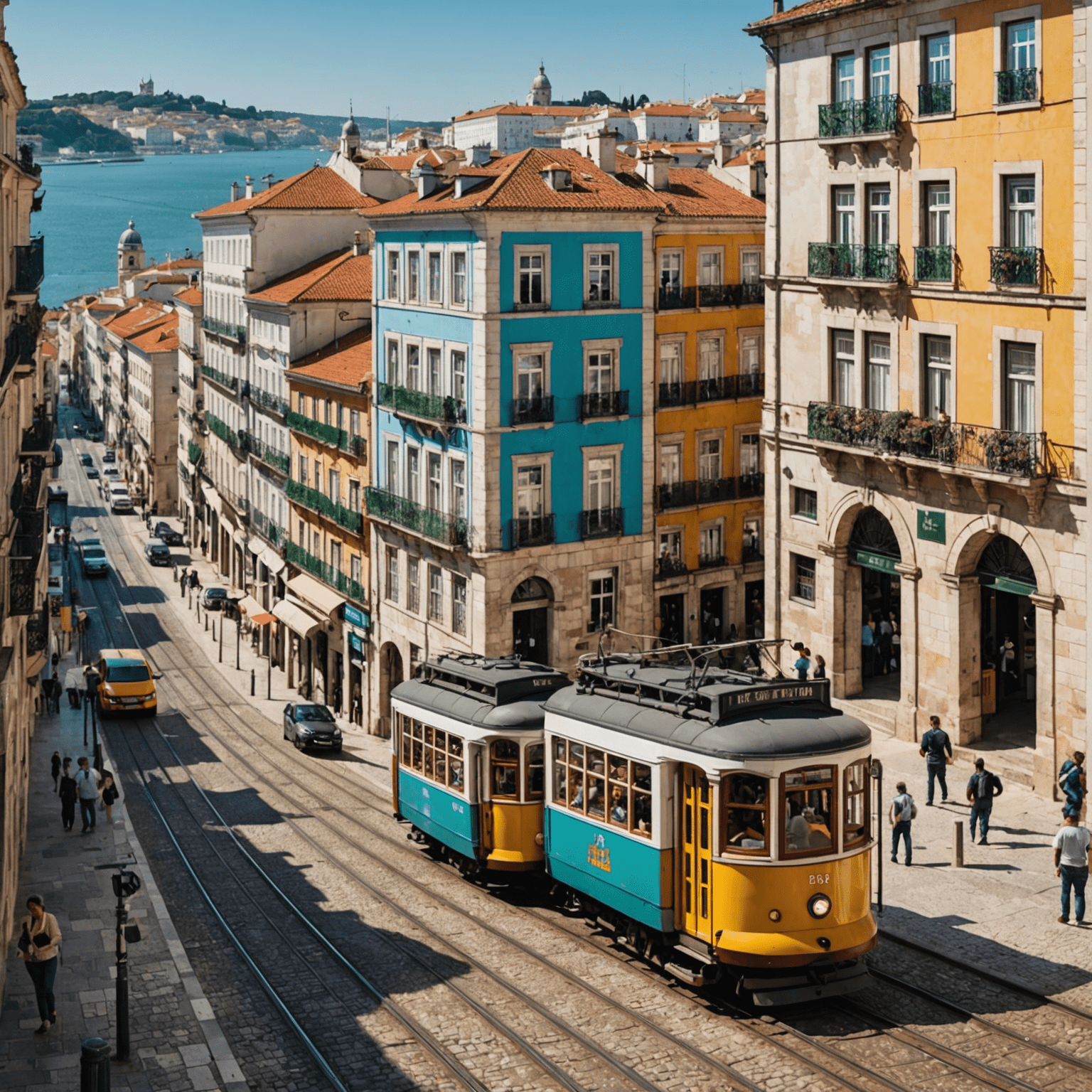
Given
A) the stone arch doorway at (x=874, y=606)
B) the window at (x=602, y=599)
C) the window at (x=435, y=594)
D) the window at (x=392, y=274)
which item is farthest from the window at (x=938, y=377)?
the window at (x=392, y=274)

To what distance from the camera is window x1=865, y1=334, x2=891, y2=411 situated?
35.8 meters

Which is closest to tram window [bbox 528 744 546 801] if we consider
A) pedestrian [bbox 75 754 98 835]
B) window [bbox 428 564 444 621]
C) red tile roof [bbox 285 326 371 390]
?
pedestrian [bbox 75 754 98 835]

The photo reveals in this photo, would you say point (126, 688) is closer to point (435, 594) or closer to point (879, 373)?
point (435, 594)

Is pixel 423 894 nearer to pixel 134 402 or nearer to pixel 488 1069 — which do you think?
pixel 488 1069

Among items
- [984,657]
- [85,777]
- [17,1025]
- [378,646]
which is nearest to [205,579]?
[378,646]

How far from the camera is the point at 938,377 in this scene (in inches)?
1348

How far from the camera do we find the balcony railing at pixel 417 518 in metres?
44.1

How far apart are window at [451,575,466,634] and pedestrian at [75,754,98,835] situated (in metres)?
12.9

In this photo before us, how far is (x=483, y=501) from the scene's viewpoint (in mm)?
43156

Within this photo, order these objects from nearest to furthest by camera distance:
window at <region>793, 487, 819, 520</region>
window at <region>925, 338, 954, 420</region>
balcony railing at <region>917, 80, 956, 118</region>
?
balcony railing at <region>917, 80, 956, 118</region>
window at <region>925, 338, 954, 420</region>
window at <region>793, 487, 819, 520</region>

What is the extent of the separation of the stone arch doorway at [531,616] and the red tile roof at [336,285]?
2151 centimetres

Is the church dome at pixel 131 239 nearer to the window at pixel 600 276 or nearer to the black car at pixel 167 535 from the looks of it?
the black car at pixel 167 535

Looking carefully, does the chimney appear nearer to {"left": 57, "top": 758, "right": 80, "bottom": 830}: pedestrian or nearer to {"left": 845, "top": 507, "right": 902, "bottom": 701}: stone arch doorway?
{"left": 845, "top": 507, "right": 902, "bottom": 701}: stone arch doorway

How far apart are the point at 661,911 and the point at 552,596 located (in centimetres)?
2414
